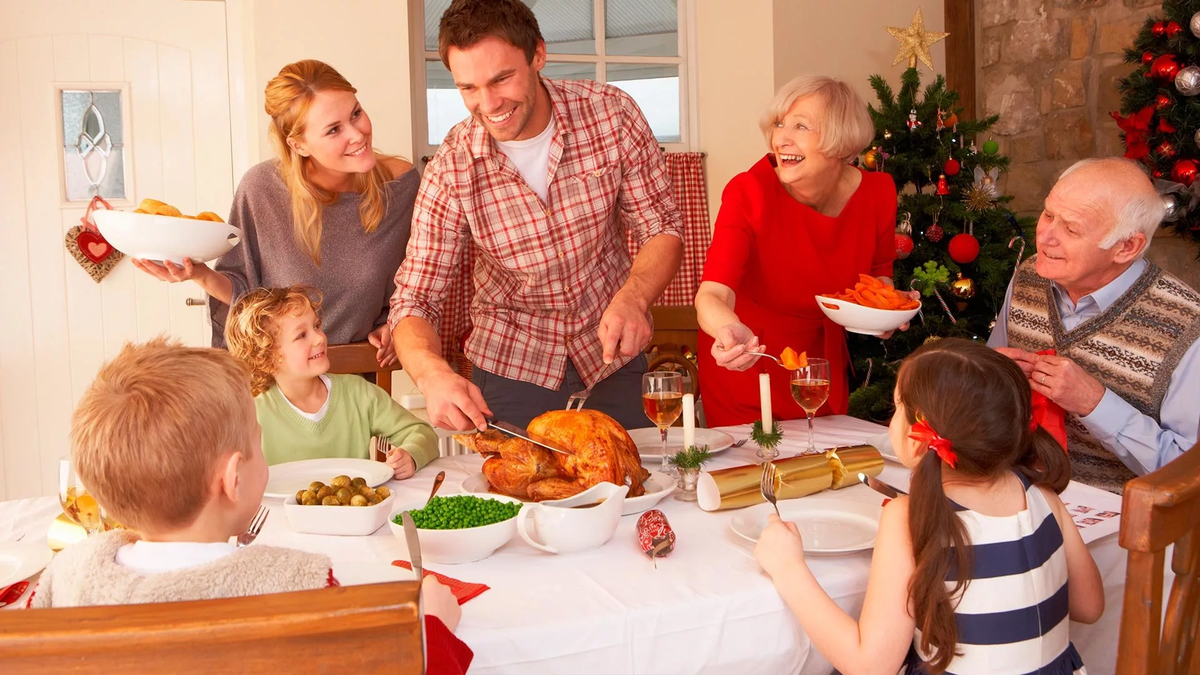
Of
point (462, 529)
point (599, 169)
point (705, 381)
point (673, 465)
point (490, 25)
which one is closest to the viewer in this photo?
point (462, 529)

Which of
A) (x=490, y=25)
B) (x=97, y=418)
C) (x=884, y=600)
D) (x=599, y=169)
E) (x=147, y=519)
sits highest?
(x=490, y=25)

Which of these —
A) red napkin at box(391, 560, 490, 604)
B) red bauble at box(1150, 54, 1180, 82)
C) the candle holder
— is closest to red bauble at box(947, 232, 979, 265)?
red bauble at box(1150, 54, 1180, 82)

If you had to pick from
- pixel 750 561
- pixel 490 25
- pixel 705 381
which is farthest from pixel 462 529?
pixel 705 381

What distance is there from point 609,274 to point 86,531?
1515mm

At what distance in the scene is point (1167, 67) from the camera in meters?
3.52

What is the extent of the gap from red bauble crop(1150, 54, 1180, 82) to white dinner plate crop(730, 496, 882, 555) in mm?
2727

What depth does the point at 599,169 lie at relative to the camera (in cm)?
256

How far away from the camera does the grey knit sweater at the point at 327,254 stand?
263 centimetres

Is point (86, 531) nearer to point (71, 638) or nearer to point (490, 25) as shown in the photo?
point (71, 638)

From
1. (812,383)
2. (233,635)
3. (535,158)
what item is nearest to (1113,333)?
(812,383)

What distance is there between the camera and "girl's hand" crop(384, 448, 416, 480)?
1908 mm

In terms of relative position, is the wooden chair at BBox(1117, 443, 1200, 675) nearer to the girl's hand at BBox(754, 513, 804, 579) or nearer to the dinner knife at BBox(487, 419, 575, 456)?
the girl's hand at BBox(754, 513, 804, 579)

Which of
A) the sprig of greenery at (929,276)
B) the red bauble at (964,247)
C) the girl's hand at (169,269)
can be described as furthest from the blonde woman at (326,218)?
the red bauble at (964,247)

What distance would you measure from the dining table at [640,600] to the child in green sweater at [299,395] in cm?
53
